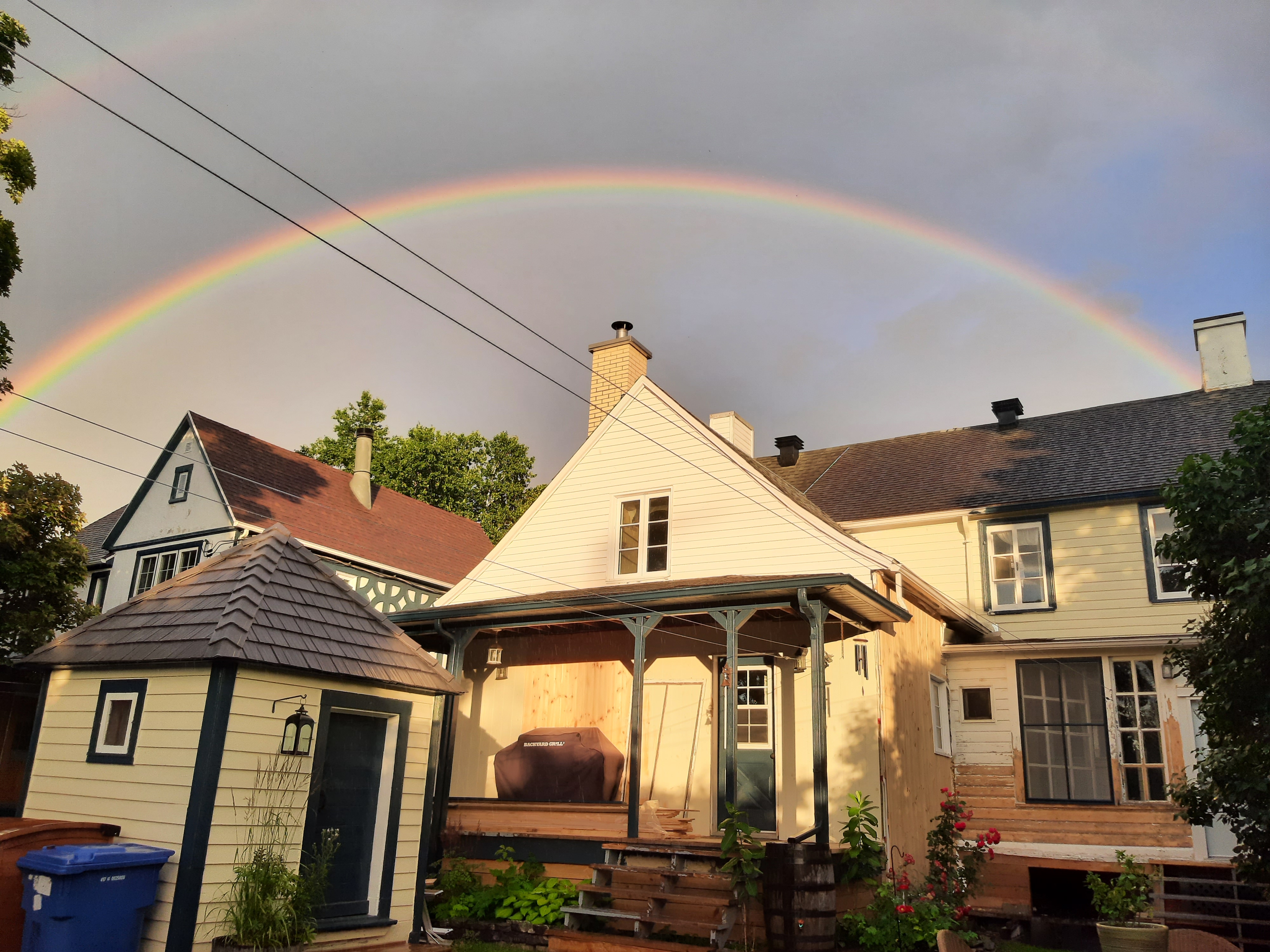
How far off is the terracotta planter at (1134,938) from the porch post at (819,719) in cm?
283

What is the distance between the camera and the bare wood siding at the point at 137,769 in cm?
798

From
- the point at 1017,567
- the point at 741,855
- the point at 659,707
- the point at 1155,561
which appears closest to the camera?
the point at 741,855

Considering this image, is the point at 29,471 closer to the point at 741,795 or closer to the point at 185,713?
the point at 185,713

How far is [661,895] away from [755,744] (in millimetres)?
3650

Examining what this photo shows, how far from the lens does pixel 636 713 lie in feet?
39.5

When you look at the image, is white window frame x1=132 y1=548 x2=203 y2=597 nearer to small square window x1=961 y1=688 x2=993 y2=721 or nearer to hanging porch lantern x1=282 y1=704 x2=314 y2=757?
hanging porch lantern x1=282 y1=704 x2=314 y2=757

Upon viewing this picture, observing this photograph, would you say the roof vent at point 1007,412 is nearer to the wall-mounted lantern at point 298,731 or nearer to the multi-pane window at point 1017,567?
the multi-pane window at point 1017,567

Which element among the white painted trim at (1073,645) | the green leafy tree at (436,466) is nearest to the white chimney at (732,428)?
the white painted trim at (1073,645)

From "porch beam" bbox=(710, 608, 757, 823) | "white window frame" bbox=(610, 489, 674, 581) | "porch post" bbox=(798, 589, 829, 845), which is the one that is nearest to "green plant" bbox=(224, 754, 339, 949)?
"porch beam" bbox=(710, 608, 757, 823)

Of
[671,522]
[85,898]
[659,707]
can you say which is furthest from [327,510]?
[85,898]

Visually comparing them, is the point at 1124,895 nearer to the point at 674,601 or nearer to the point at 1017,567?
the point at 674,601

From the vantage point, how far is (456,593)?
54.4 ft

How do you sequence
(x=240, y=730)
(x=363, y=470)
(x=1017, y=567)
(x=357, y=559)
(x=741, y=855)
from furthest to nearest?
1. (x=363, y=470)
2. (x=357, y=559)
3. (x=1017, y=567)
4. (x=741, y=855)
5. (x=240, y=730)

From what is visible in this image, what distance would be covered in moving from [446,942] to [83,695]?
4206 millimetres
